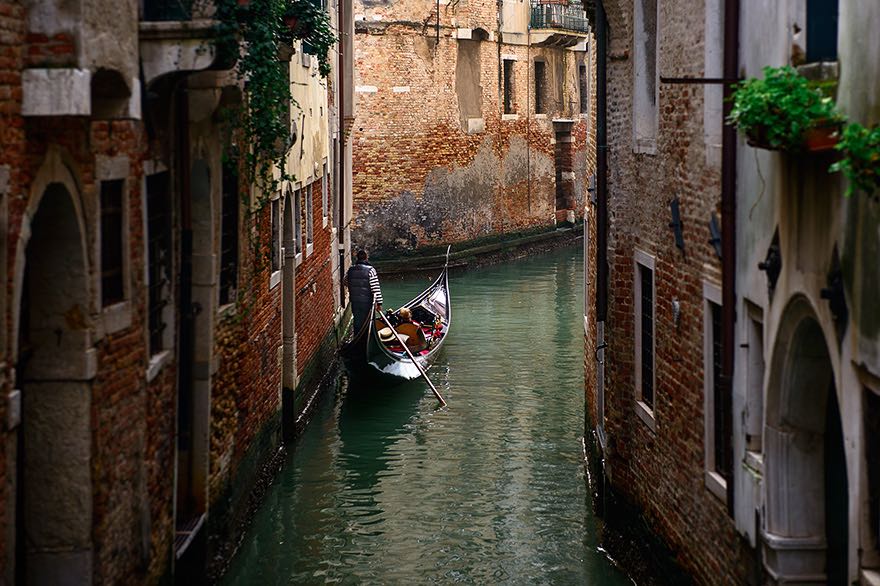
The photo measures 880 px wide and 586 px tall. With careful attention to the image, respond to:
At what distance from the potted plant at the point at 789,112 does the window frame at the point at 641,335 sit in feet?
10.8

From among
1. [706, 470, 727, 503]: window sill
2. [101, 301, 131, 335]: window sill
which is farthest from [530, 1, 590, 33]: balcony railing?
[101, 301, 131, 335]: window sill

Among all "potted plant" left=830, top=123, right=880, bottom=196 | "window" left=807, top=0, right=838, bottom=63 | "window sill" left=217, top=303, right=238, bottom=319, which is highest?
"window" left=807, top=0, right=838, bottom=63

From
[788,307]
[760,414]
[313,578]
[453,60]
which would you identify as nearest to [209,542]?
[313,578]

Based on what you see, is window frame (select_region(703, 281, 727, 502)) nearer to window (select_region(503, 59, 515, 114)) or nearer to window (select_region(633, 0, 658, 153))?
window (select_region(633, 0, 658, 153))

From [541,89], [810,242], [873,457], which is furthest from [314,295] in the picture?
[541,89]

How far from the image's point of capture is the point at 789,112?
4.84 m

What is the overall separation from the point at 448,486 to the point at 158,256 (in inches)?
166

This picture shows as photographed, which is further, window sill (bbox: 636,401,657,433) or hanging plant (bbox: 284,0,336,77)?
hanging plant (bbox: 284,0,336,77)

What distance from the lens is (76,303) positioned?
6.00 m

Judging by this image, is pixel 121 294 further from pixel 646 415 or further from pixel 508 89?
pixel 508 89

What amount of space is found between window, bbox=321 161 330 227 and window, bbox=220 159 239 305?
609 centimetres

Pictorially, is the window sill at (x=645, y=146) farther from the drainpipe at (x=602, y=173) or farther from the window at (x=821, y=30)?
the window at (x=821, y=30)

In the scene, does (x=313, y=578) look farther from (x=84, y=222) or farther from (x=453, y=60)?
(x=453, y=60)

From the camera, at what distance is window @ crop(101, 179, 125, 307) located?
654cm
